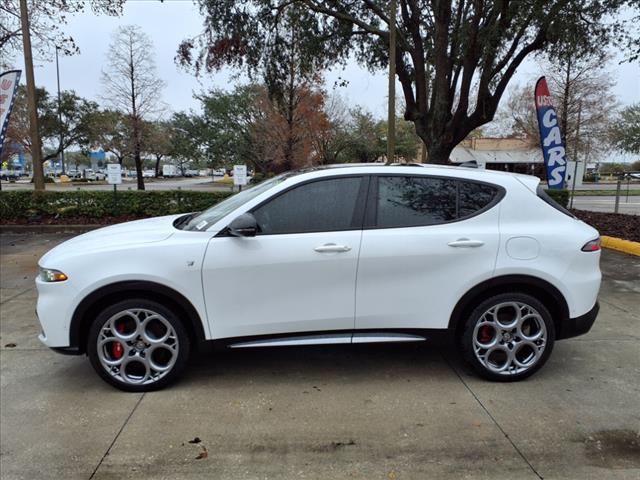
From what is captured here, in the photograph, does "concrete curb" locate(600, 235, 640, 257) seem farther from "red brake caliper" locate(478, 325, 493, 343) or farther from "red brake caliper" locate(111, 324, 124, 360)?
"red brake caliper" locate(111, 324, 124, 360)

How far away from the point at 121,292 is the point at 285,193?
1381 mm

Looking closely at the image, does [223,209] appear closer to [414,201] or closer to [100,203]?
A: [414,201]

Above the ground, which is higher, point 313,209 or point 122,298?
point 313,209

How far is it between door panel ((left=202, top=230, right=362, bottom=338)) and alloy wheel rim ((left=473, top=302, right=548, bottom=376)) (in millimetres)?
1038

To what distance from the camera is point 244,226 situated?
3.28m

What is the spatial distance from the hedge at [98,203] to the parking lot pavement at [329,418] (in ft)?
24.9

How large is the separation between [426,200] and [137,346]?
2.41 meters

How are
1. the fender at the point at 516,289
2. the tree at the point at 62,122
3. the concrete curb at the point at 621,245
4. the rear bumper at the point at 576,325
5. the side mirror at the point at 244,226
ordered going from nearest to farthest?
the side mirror at the point at 244,226, the fender at the point at 516,289, the rear bumper at the point at 576,325, the concrete curb at the point at 621,245, the tree at the point at 62,122

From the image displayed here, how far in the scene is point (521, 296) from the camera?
3.54 metres

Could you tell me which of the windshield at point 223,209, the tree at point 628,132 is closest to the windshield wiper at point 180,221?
the windshield at point 223,209

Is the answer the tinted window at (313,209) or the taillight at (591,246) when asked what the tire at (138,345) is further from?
the taillight at (591,246)

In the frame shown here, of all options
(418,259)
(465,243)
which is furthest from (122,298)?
(465,243)

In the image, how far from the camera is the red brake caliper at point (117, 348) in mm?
3428

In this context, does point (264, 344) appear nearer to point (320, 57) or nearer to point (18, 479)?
point (18, 479)
